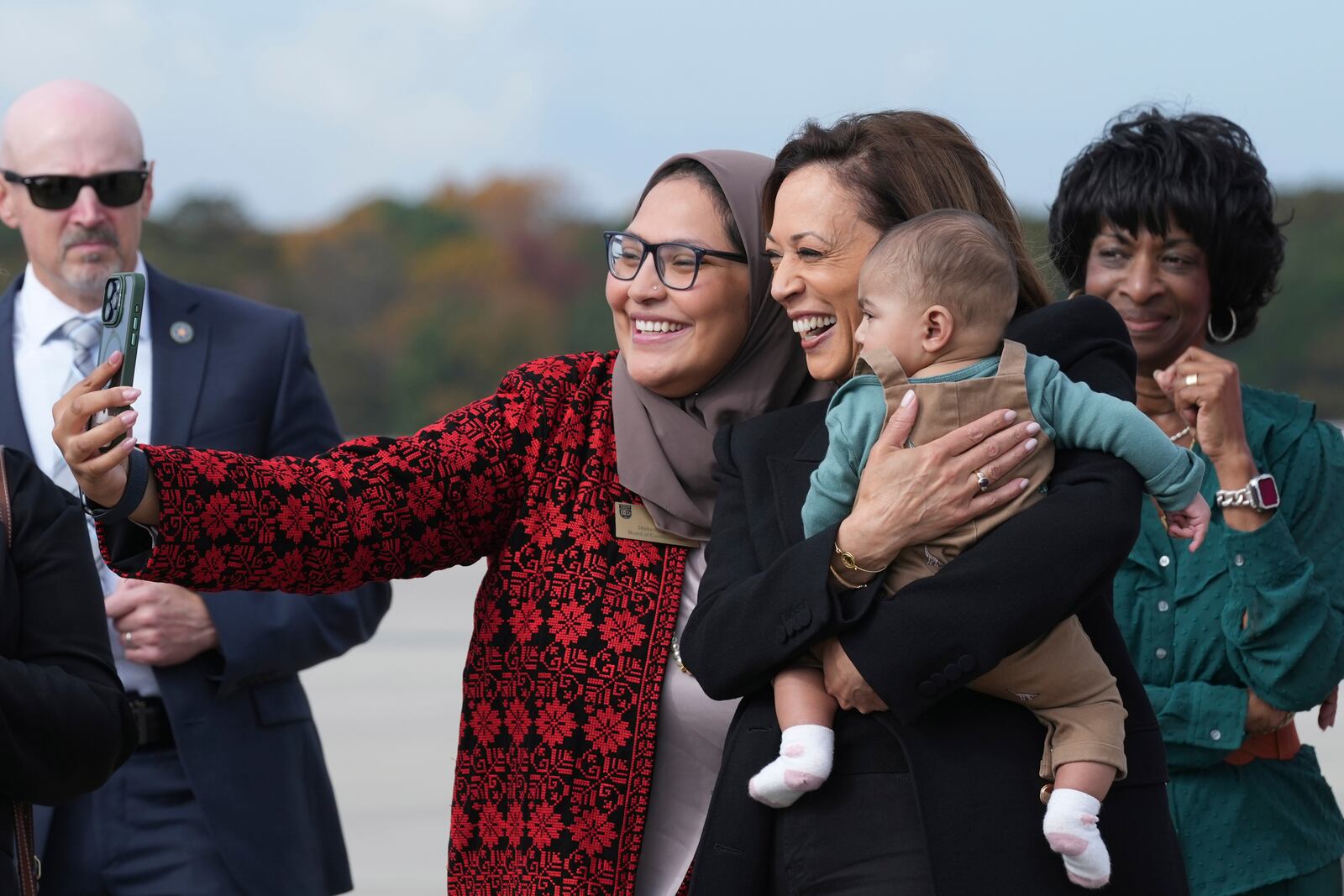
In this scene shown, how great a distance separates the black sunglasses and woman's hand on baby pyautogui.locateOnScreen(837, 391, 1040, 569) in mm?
2782

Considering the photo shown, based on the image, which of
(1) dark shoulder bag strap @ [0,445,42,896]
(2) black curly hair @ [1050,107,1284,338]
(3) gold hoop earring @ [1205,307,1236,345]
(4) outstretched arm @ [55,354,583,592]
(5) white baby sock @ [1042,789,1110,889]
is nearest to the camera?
(5) white baby sock @ [1042,789,1110,889]

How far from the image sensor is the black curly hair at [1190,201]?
3.95m

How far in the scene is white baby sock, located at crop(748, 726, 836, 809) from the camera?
2.55 m

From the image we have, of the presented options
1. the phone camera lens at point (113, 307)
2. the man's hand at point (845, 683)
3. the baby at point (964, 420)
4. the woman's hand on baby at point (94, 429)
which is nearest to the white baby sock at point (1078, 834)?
the baby at point (964, 420)

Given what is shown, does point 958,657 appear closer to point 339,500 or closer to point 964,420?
point 964,420

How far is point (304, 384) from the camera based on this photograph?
465cm

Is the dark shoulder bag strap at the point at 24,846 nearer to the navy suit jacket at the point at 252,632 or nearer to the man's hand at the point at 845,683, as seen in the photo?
the navy suit jacket at the point at 252,632

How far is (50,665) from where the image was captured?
3.05 metres

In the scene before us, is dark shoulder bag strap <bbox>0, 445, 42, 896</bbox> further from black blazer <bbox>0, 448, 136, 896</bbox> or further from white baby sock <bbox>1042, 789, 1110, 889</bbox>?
white baby sock <bbox>1042, 789, 1110, 889</bbox>

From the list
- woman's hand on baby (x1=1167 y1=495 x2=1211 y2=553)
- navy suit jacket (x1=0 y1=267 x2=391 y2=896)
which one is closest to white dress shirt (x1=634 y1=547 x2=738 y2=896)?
woman's hand on baby (x1=1167 y1=495 x2=1211 y2=553)

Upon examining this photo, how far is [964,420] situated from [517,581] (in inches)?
38.4

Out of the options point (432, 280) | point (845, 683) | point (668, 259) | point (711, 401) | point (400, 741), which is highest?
point (668, 259)

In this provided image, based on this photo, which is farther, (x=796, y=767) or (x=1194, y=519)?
(x=1194, y=519)

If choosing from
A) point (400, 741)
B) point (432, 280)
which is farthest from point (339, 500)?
point (432, 280)
